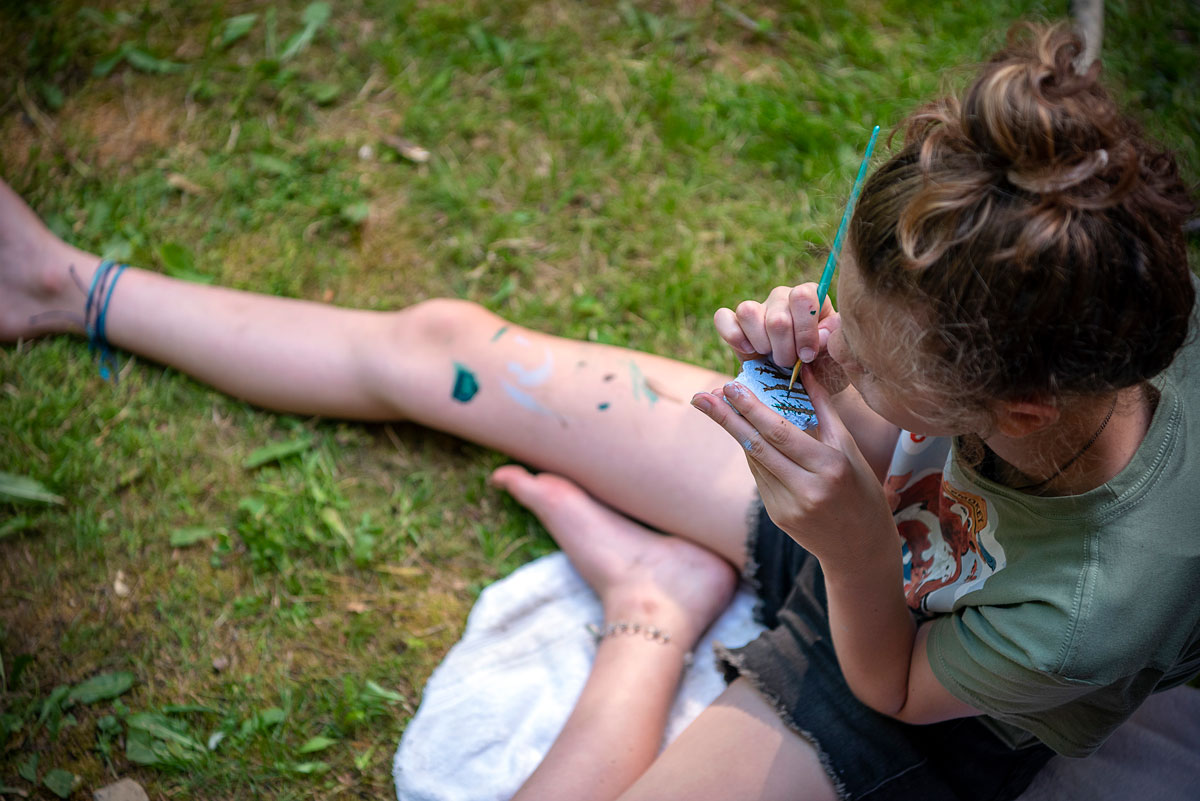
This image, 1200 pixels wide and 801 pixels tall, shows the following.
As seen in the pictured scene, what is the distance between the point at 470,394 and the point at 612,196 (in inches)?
32.8

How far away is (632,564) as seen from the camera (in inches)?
70.3

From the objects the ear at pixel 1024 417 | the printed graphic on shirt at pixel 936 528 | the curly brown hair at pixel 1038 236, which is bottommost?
the printed graphic on shirt at pixel 936 528

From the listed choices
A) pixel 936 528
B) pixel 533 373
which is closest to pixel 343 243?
pixel 533 373

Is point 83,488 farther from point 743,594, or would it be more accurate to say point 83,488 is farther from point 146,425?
point 743,594

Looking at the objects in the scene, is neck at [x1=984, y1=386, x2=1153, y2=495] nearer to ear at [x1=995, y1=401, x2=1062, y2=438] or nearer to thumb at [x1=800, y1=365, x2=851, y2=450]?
ear at [x1=995, y1=401, x2=1062, y2=438]

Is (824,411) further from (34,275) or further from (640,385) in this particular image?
(34,275)

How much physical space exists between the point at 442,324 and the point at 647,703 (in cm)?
88

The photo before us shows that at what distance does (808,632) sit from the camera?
147 centimetres

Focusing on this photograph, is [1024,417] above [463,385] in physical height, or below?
above

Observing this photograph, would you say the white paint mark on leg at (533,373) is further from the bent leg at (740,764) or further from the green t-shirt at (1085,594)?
the green t-shirt at (1085,594)

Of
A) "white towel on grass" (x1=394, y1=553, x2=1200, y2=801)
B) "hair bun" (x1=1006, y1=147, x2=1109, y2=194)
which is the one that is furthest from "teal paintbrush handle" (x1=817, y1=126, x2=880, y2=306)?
"white towel on grass" (x1=394, y1=553, x2=1200, y2=801)

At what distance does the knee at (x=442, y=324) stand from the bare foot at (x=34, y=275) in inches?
32.2

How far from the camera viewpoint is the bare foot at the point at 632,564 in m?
1.72

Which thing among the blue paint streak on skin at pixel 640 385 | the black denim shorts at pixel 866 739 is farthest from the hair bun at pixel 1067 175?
the blue paint streak on skin at pixel 640 385
